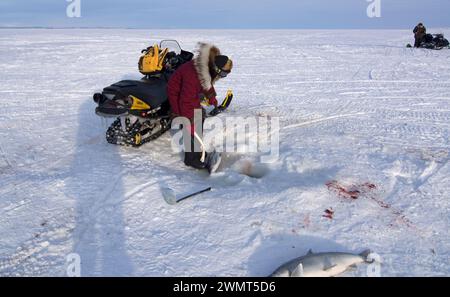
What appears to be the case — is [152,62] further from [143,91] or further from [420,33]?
[420,33]

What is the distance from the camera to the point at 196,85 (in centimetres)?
427

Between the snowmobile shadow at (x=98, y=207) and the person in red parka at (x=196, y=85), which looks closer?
the snowmobile shadow at (x=98, y=207)

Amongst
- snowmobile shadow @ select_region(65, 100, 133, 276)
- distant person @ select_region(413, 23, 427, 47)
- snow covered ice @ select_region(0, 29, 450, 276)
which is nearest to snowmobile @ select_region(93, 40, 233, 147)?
snow covered ice @ select_region(0, 29, 450, 276)

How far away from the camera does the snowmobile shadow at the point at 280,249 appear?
9.19ft

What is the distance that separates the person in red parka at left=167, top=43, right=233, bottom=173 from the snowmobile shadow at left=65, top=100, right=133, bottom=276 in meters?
0.90

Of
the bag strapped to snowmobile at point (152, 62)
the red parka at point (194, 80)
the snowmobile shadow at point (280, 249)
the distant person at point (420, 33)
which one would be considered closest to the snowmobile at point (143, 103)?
the bag strapped to snowmobile at point (152, 62)

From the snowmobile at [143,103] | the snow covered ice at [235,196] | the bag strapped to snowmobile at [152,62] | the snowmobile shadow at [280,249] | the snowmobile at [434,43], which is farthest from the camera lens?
the snowmobile at [434,43]

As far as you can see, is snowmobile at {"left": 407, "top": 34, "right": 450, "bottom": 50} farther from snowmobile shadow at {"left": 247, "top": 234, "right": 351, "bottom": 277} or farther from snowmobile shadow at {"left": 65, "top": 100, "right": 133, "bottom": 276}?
snowmobile shadow at {"left": 247, "top": 234, "right": 351, "bottom": 277}

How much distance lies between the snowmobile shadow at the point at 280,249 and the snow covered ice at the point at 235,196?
1 centimetres

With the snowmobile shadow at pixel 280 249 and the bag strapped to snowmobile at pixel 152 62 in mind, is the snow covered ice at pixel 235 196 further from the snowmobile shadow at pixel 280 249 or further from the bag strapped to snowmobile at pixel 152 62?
the bag strapped to snowmobile at pixel 152 62

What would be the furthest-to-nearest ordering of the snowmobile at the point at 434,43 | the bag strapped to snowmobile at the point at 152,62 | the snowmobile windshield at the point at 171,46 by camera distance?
1. the snowmobile at the point at 434,43
2. the snowmobile windshield at the point at 171,46
3. the bag strapped to snowmobile at the point at 152,62

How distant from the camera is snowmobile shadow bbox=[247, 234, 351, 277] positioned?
2801 mm

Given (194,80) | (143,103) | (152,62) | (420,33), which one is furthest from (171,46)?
(420,33)

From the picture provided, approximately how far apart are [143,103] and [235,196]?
1.75 m
